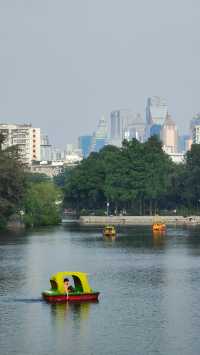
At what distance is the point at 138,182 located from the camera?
16250cm

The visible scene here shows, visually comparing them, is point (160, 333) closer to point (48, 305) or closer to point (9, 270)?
point (48, 305)

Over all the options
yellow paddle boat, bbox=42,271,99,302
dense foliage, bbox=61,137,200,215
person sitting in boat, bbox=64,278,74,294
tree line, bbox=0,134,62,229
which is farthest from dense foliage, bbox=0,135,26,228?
person sitting in boat, bbox=64,278,74,294

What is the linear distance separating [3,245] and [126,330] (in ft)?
151

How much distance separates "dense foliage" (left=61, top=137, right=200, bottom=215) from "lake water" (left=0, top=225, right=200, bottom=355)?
71478 millimetres

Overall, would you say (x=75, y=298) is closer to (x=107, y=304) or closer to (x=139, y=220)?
(x=107, y=304)

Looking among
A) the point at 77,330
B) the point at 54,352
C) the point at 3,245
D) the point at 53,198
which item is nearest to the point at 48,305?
the point at 77,330

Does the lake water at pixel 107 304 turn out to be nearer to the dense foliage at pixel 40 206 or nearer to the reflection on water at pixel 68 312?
the reflection on water at pixel 68 312

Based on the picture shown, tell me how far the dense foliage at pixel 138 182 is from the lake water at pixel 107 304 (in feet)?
235

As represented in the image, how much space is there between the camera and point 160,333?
4469 centimetres

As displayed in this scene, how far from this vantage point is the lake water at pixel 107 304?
4281cm

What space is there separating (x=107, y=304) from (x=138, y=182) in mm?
110499

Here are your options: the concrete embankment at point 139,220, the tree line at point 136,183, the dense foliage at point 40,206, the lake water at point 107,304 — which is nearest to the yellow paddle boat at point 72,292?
the lake water at point 107,304

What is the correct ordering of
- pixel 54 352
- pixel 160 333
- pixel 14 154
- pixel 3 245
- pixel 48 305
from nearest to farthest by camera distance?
1. pixel 54 352
2. pixel 160 333
3. pixel 48 305
4. pixel 3 245
5. pixel 14 154

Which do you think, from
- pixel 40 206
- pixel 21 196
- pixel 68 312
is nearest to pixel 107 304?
pixel 68 312
